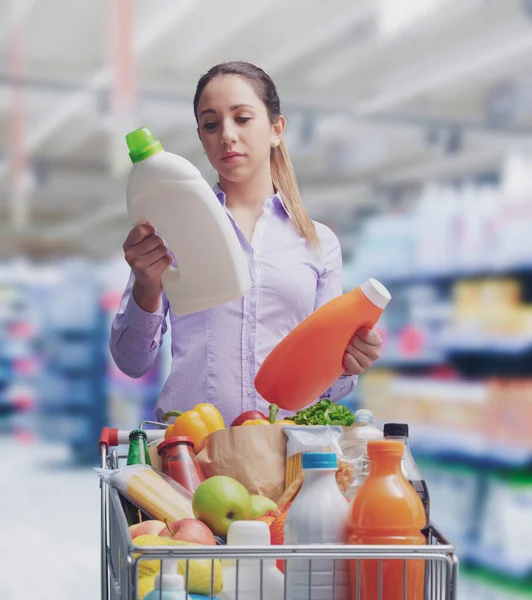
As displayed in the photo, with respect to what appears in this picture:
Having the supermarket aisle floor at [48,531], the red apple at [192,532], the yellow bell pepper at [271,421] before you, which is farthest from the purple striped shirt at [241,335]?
the supermarket aisle floor at [48,531]

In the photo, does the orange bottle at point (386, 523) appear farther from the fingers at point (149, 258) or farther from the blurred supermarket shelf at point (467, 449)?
the blurred supermarket shelf at point (467, 449)

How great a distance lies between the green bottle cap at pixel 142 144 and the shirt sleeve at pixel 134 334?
1.29ft

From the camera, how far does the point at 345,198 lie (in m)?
14.6

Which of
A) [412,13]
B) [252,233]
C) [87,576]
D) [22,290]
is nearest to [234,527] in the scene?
[252,233]

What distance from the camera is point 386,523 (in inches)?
39.4

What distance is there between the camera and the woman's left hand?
56.0 inches

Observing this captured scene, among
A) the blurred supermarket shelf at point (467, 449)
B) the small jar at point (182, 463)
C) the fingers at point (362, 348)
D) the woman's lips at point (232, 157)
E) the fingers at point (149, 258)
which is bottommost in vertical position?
the blurred supermarket shelf at point (467, 449)

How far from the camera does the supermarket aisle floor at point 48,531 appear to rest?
17.1ft

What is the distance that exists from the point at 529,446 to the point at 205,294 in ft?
10.9

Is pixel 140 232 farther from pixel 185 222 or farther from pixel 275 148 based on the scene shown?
pixel 275 148

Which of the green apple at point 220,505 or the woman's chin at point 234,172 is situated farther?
the woman's chin at point 234,172

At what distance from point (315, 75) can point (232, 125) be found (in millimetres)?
7864

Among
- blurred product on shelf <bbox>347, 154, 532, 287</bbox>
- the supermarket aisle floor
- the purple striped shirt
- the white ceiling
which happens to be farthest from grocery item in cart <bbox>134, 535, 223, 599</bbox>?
the white ceiling

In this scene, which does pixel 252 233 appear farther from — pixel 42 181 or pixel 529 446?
pixel 42 181
